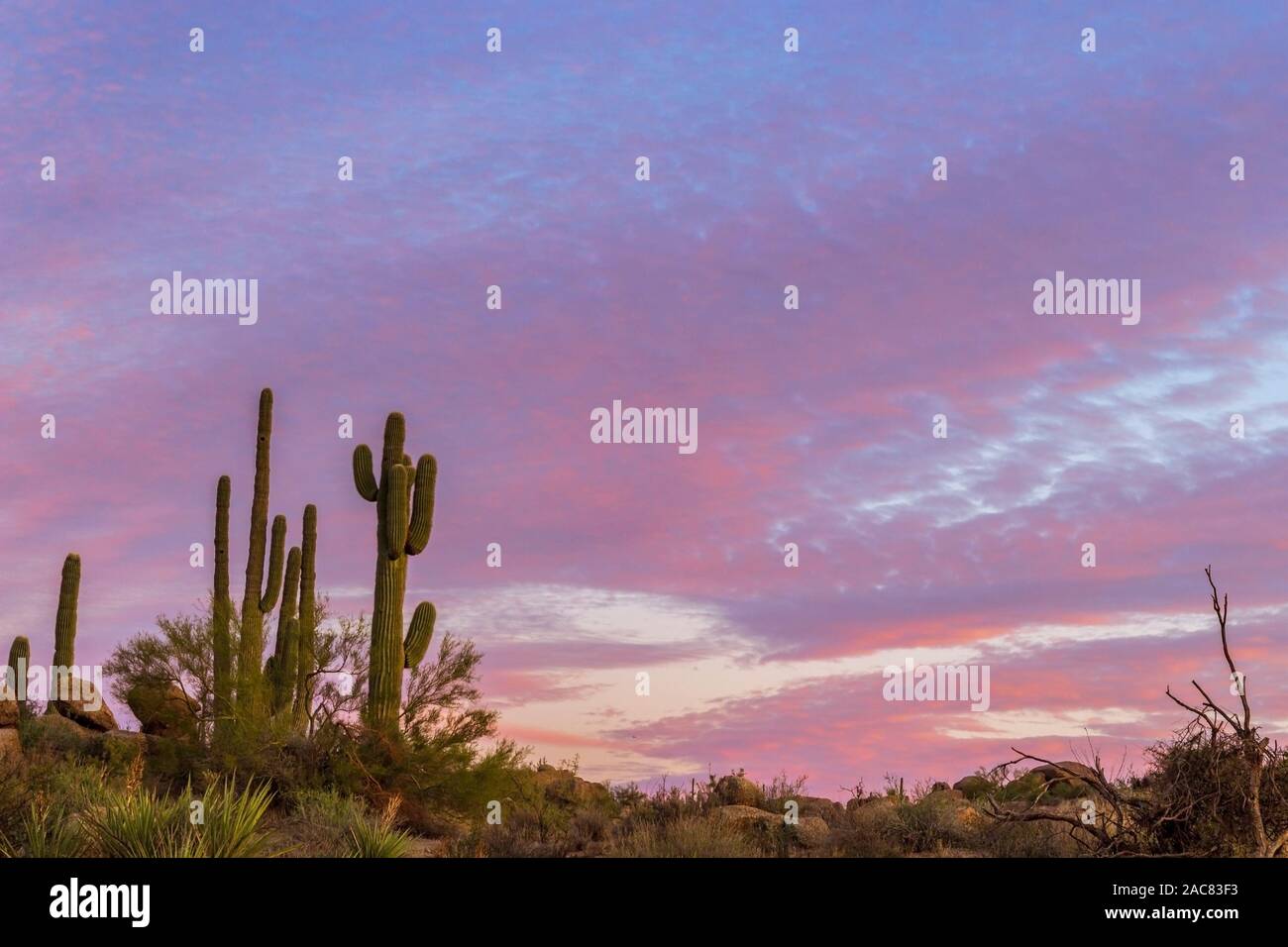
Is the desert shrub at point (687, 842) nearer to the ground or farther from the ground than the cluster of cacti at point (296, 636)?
nearer to the ground

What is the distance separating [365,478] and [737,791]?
1082 cm

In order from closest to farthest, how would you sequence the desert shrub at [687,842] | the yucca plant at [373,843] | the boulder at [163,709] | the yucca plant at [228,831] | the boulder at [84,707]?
the yucca plant at [228,831] → the desert shrub at [687,842] → the yucca plant at [373,843] → the boulder at [163,709] → the boulder at [84,707]

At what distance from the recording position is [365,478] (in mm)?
28219

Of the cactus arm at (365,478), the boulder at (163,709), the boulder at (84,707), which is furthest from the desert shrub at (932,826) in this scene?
the boulder at (84,707)

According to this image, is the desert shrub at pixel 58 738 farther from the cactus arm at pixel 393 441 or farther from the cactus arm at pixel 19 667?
the cactus arm at pixel 393 441

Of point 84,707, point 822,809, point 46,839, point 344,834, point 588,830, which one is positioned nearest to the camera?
point 46,839

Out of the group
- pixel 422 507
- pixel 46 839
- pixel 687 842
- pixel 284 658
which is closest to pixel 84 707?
pixel 284 658

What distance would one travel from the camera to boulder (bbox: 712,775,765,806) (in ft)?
78.1

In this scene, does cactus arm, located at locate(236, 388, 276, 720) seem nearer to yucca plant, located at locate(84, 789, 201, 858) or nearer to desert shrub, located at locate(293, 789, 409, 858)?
desert shrub, located at locate(293, 789, 409, 858)

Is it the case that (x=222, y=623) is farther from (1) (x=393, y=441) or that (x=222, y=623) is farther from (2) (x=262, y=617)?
(1) (x=393, y=441)

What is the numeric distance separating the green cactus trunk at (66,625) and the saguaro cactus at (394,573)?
11824mm

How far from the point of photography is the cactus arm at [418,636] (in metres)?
27.9
